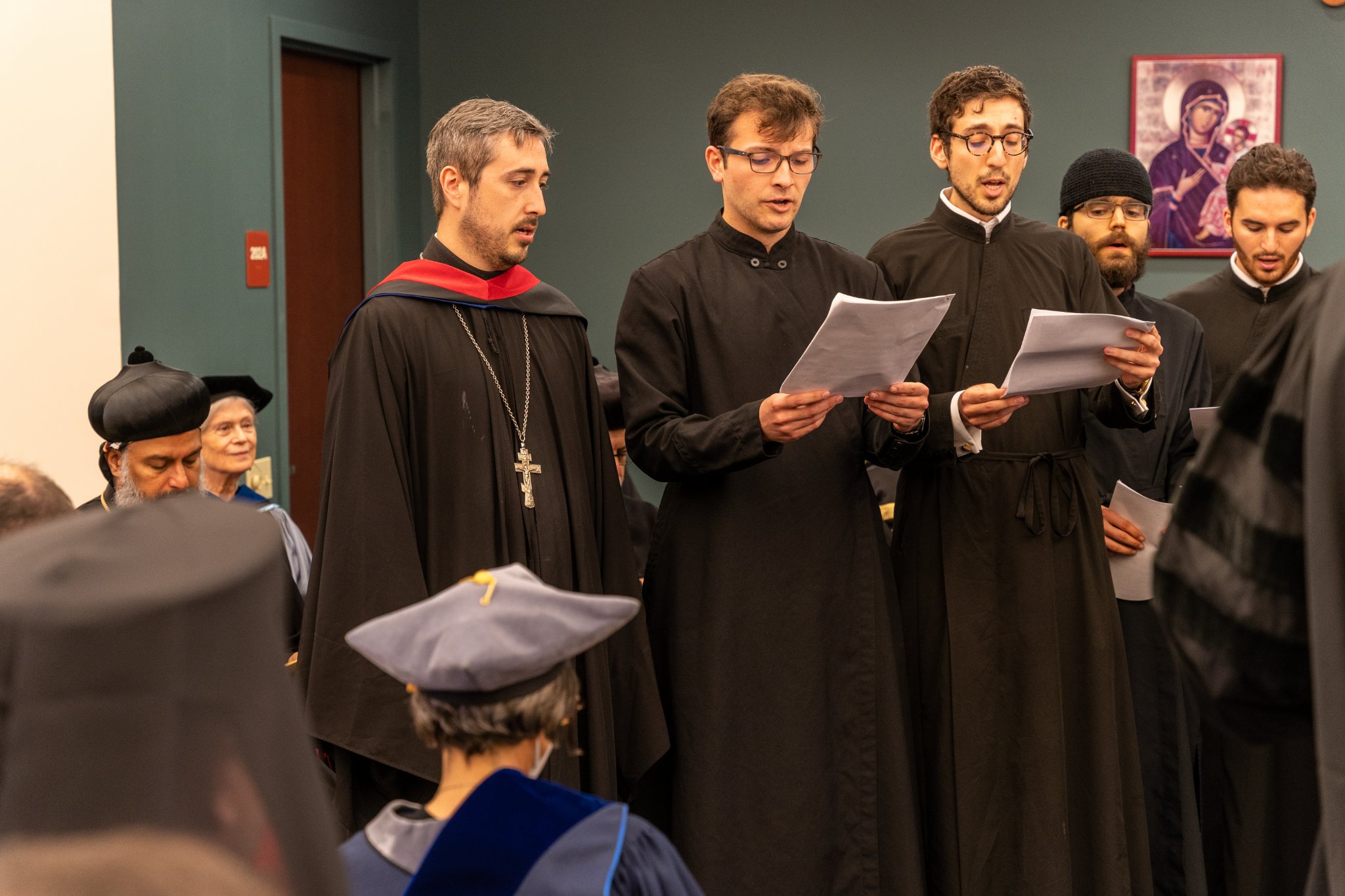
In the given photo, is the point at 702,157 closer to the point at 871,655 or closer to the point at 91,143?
the point at 91,143

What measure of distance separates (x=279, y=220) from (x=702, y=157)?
2265mm

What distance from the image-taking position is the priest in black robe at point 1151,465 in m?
3.55

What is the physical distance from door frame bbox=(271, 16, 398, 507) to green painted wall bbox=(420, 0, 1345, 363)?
0.41 meters

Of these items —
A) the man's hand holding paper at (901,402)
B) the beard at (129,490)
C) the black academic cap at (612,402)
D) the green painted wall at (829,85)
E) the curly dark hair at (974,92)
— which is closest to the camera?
the man's hand holding paper at (901,402)

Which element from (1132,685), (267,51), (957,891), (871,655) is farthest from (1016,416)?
(267,51)

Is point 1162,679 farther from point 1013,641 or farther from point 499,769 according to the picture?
point 499,769

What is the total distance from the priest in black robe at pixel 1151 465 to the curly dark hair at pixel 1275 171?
0.43 metres

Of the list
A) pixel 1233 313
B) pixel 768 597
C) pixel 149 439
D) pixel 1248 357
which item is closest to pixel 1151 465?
pixel 1248 357

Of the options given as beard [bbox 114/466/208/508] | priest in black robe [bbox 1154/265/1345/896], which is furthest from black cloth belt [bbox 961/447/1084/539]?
beard [bbox 114/466/208/508]

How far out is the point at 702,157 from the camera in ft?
22.3

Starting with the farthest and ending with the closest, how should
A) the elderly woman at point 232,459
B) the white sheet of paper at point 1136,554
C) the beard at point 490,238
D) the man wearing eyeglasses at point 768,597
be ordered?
the elderly woman at point 232,459, the white sheet of paper at point 1136,554, the man wearing eyeglasses at point 768,597, the beard at point 490,238

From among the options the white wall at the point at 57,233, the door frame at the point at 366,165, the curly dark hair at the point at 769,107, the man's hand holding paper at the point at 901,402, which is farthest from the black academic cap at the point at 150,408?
the man's hand holding paper at the point at 901,402

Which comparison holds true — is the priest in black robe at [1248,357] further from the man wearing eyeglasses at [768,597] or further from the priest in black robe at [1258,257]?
the man wearing eyeglasses at [768,597]

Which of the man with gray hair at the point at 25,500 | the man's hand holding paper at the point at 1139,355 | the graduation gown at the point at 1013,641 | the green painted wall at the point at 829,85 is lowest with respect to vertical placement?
the graduation gown at the point at 1013,641
